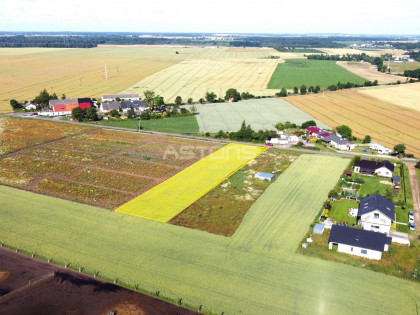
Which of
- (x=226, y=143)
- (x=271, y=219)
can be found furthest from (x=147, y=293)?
(x=226, y=143)

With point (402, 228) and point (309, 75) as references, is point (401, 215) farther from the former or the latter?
point (309, 75)

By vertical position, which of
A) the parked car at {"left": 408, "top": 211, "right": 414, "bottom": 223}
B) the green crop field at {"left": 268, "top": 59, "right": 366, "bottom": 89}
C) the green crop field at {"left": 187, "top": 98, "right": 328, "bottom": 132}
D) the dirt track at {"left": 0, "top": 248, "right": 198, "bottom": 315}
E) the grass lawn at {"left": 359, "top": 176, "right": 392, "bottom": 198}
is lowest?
the dirt track at {"left": 0, "top": 248, "right": 198, "bottom": 315}

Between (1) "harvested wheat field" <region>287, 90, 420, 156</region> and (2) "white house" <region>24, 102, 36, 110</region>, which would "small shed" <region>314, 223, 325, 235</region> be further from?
(2) "white house" <region>24, 102, 36, 110</region>

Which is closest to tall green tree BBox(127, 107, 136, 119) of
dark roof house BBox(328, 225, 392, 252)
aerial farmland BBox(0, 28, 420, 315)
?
aerial farmland BBox(0, 28, 420, 315)

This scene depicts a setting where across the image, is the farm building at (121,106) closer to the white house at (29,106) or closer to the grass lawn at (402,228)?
the white house at (29,106)

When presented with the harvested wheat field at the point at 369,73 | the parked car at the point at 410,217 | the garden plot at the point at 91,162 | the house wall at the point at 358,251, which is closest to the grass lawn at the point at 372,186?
the parked car at the point at 410,217

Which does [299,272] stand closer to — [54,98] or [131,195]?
[131,195]
